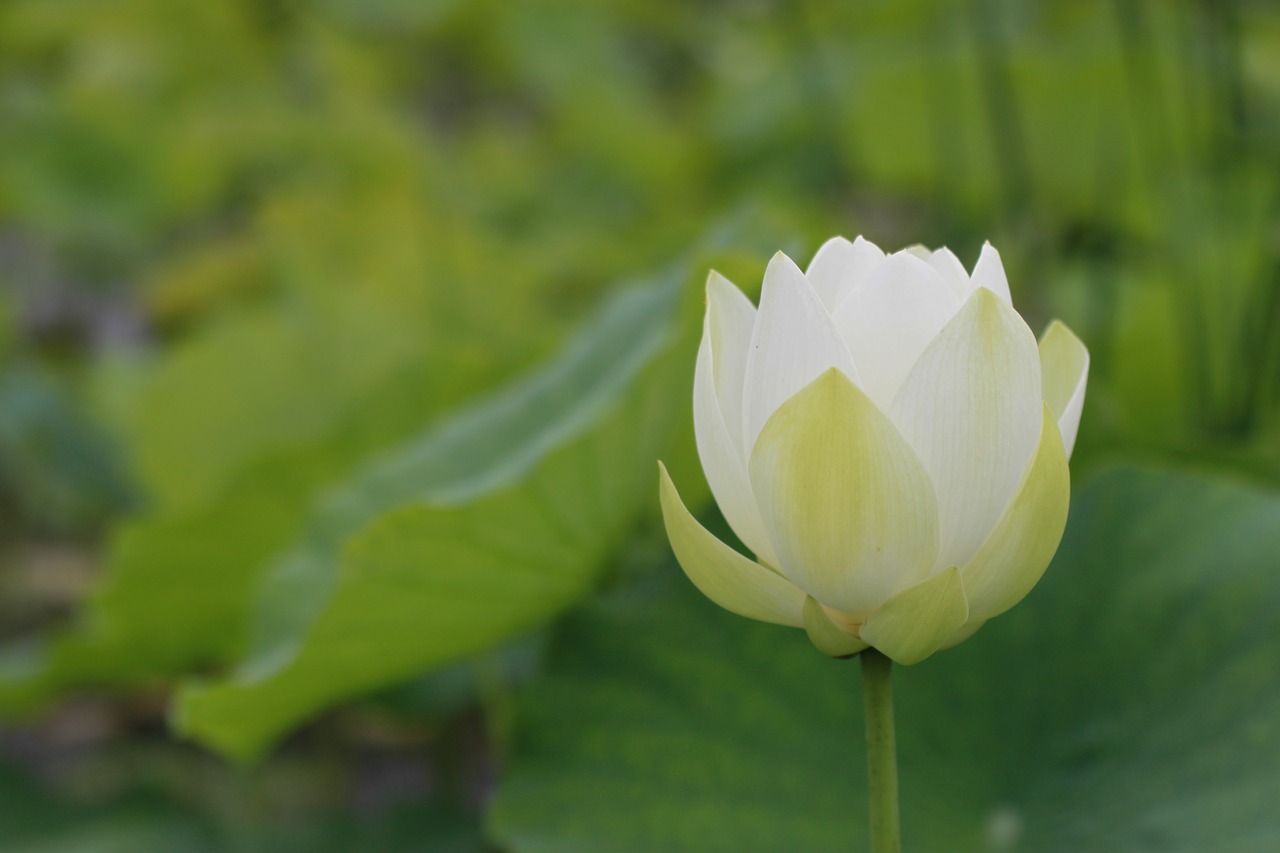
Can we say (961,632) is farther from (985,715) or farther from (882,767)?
(985,715)

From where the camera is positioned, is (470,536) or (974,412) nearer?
(974,412)

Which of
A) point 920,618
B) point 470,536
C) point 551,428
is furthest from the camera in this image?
point 551,428

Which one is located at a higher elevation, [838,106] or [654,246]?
[838,106]

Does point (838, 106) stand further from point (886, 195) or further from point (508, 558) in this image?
point (508, 558)

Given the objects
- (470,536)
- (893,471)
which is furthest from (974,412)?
(470,536)

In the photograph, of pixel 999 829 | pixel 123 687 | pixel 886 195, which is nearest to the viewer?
pixel 999 829

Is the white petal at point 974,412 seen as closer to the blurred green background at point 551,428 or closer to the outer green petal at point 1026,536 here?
the outer green petal at point 1026,536

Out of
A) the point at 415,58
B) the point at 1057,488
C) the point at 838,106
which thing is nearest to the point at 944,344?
the point at 1057,488
